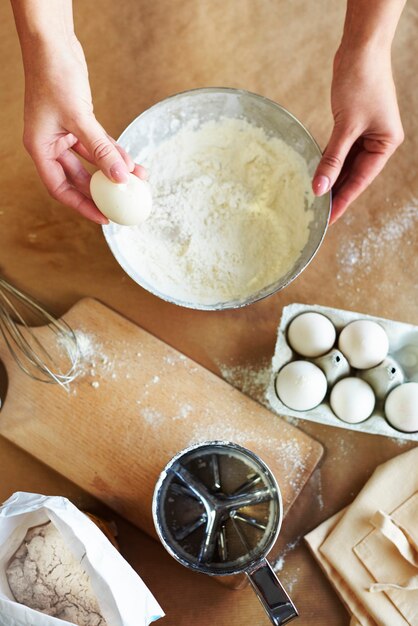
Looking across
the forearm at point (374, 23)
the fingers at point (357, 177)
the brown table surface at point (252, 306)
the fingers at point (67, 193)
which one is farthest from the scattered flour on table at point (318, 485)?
the forearm at point (374, 23)

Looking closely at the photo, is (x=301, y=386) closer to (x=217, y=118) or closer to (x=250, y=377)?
(x=250, y=377)

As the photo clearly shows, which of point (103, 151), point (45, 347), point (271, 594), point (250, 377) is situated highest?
point (103, 151)

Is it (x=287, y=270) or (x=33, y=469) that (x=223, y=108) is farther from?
(x=33, y=469)

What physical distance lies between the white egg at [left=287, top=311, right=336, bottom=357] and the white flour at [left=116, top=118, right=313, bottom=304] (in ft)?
0.26

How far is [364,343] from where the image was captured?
90 cm

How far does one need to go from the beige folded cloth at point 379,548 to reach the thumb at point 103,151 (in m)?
0.62

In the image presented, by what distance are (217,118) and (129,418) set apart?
1.70 feet

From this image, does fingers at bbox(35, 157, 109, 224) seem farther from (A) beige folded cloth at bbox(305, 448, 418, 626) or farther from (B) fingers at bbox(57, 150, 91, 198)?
(A) beige folded cloth at bbox(305, 448, 418, 626)

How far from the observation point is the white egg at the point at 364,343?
35.6 inches

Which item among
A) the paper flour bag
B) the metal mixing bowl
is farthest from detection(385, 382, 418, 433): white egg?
the paper flour bag

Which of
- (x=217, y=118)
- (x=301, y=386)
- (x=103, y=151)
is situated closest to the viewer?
(x=103, y=151)

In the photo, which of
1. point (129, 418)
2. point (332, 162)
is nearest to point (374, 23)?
point (332, 162)

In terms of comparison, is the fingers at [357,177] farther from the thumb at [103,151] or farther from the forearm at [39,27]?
the forearm at [39,27]

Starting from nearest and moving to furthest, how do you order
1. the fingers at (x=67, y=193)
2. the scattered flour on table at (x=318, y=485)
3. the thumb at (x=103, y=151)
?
the thumb at (x=103, y=151) → the fingers at (x=67, y=193) → the scattered flour on table at (x=318, y=485)
